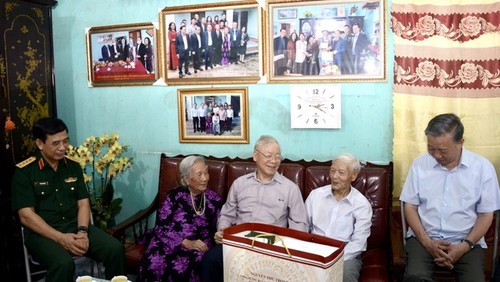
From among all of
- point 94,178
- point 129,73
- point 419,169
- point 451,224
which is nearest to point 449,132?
point 419,169

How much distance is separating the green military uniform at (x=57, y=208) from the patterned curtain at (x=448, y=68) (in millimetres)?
2064

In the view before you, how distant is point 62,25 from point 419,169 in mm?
3008

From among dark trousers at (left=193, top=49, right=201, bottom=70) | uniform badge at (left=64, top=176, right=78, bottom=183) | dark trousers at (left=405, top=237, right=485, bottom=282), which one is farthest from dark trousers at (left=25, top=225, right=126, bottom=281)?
dark trousers at (left=405, top=237, right=485, bottom=282)

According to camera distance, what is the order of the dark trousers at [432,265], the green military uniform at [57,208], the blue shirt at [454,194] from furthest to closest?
the green military uniform at [57,208] < the blue shirt at [454,194] < the dark trousers at [432,265]

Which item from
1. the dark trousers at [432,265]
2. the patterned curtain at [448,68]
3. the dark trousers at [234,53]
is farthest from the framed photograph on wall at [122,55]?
the dark trousers at [432,265]

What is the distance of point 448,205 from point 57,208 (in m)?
2.36

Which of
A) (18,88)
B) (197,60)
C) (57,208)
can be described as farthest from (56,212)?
(197,60)

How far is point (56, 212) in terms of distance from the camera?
9.84 feet

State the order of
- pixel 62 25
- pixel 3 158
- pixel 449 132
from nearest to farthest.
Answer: pixel 449 132 → pixel 3 158 → pixel 62 25

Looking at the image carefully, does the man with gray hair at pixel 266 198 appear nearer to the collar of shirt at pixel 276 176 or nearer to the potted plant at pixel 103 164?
the collar of shirt at pixel 276 176

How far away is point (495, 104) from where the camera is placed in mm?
2934

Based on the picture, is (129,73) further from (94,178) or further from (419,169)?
(419,169)

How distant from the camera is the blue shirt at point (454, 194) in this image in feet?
8.29

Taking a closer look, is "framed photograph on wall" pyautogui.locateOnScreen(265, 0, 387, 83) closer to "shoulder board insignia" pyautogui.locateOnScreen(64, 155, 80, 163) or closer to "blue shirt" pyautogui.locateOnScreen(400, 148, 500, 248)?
"blue shirt" pyautogui.locateOnScreen(400, 148, 500, 248)
